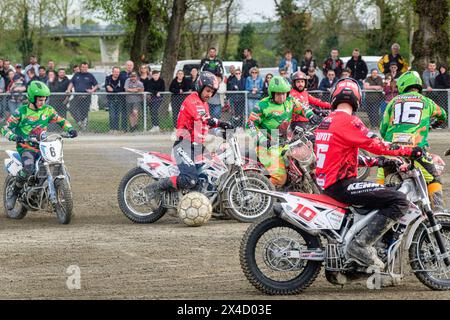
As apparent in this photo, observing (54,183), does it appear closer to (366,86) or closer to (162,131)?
(162,131)

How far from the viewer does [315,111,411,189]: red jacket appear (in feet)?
26.3

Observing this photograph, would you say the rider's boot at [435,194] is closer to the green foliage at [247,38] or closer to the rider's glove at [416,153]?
the rider's glove at [416,153]

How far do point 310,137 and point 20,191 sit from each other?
3.96 meters

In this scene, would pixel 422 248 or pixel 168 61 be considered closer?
pixel 422 248

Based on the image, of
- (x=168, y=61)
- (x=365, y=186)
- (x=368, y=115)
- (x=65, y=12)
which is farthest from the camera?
(x=65, y=12)

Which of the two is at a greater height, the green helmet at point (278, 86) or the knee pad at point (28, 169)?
the green helmet at point (278, 86)

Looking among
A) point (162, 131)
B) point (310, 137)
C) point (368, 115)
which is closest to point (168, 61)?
point (162, 131)

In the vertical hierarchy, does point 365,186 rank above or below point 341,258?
above

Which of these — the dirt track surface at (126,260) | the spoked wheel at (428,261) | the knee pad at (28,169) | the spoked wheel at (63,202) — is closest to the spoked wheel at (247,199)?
the dirt track surface at (126,260)

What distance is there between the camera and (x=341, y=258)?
26.7ft

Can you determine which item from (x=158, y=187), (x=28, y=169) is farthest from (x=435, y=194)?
(x=28, y=169)

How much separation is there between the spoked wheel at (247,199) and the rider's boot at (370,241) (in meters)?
4.29

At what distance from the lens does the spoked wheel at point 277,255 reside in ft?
26.4

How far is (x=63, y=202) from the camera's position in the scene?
12.6 meters
